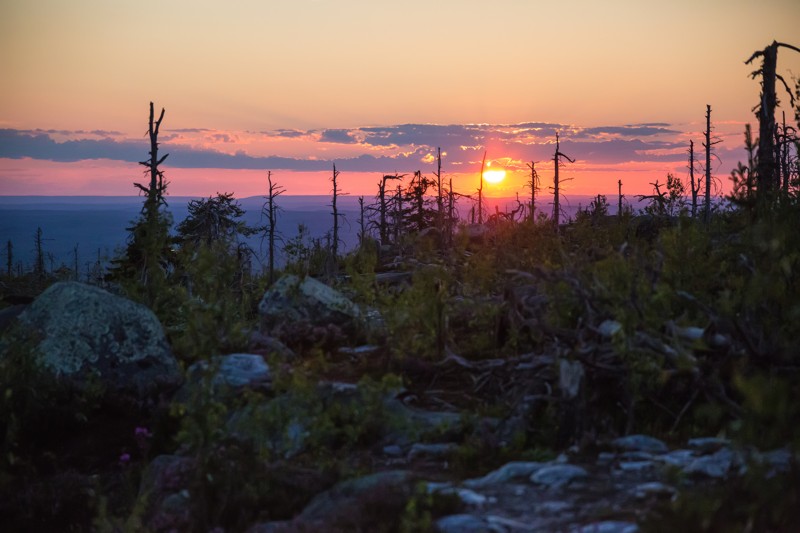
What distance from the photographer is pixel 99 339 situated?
11961mm

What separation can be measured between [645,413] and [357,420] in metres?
3.12

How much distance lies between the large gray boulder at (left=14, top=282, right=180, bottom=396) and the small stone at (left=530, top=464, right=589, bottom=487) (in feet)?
22.2

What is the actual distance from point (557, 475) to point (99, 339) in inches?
314

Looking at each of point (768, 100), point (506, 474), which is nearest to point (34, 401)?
point (506, 474)

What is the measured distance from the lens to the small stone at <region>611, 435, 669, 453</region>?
7227 millimetres

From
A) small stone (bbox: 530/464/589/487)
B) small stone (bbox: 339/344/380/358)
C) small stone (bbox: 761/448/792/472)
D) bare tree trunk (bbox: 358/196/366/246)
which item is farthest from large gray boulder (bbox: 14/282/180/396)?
bare tree trunk (bbox: 358/196/366/246)

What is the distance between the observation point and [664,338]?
8742 millimetres

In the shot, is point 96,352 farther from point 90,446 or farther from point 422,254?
point 422,254

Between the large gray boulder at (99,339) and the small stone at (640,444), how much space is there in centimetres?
690

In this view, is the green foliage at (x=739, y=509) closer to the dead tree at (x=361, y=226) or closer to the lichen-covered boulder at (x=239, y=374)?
the lichen-covered boulder at (x=239, y=374)

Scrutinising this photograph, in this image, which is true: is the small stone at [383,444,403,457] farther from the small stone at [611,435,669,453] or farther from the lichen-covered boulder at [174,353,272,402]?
the small stone at [611,435,669,453]

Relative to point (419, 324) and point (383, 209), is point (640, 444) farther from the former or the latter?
point (383, 209)

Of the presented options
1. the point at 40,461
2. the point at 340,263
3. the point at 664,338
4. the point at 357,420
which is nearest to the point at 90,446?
the point at 40,461

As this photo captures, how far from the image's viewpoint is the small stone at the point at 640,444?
7.23 meters
